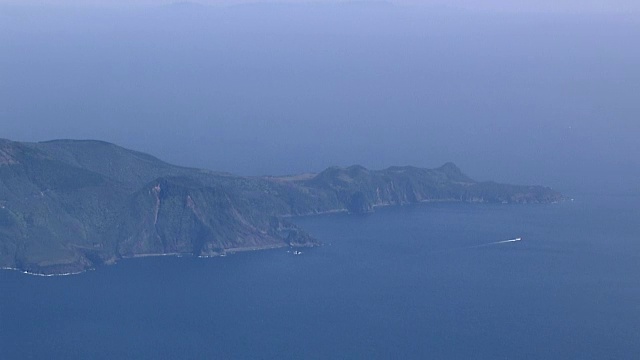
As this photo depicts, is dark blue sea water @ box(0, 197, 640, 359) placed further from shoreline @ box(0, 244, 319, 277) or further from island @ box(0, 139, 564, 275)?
island @ box(0, 139, 564, 275)

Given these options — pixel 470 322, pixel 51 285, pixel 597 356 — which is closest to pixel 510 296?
pixel 470 322

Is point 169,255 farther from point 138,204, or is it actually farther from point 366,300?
point 366,300

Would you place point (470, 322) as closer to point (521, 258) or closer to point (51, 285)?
point (521, 258)

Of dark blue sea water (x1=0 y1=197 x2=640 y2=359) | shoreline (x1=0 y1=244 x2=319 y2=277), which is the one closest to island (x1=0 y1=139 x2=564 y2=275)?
shoreline (x1=0 y1=244 x2=319 y2=277)

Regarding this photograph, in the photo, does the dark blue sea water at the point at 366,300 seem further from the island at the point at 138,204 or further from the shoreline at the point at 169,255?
the island at the point at 138,204

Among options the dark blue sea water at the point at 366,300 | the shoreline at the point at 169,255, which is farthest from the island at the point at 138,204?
the dark blue sea water at the point at 366,300
